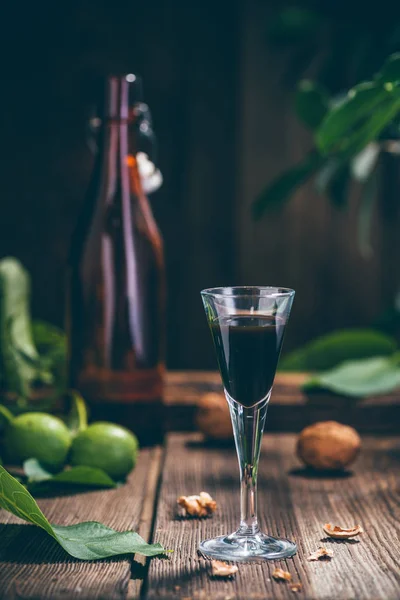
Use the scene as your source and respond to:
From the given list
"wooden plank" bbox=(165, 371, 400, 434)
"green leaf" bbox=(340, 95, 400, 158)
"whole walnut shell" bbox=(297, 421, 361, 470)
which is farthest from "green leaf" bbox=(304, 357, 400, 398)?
"green leaf" bbox=(340, 95, 400, 158)

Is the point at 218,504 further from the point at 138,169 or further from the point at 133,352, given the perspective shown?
the point at 138,169

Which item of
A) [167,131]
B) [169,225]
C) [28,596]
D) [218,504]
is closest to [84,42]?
[167,131]

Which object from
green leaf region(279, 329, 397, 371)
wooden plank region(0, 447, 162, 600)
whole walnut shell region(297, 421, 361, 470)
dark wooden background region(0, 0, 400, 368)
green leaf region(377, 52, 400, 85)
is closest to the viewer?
wooden plank region(0, 447, 162, 600)

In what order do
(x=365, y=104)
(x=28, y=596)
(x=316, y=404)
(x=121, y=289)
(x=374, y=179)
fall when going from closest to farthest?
(x=28, y=596), (x=365, y=104), (x=121, y=289), (x=316, y=404), (x=374, y=179)

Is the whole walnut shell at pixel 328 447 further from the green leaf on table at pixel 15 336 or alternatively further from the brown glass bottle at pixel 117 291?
the green leaf on table at pixel 15 336

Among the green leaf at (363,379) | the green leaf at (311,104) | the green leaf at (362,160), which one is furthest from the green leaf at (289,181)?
the green leaf at (363,379)

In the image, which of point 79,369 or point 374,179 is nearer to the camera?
point 79,369

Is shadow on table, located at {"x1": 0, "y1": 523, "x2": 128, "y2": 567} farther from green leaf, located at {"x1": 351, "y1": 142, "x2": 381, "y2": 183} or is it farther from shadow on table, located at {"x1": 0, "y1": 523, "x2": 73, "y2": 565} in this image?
green leaf, located at {"x1": 351, "y1": 142, "x2": 381, "y2": 183}

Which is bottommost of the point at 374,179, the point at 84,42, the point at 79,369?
the point at 79,369
